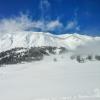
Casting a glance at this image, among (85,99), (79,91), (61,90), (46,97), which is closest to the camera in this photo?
(85,99)

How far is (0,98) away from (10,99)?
1.27 meters

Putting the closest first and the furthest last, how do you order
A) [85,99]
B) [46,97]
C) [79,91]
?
[85,99] → [46,97] → [79,91]

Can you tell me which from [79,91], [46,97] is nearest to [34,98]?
[46,97]

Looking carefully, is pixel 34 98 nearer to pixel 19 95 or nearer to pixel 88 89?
pixel 19 95

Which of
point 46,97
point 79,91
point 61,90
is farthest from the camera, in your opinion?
point 61,90

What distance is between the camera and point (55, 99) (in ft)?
64.3

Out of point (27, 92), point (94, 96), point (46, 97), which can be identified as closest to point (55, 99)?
point (46, 97)

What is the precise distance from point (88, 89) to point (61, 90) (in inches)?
110

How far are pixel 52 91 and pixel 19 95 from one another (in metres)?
3.37

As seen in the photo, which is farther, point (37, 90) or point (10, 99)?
point (37, 90)

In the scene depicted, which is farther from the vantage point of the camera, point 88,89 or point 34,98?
point 88,89

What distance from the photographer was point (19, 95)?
22656 mm

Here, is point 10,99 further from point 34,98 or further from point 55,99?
point 55,99

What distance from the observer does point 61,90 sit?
23.6 m
